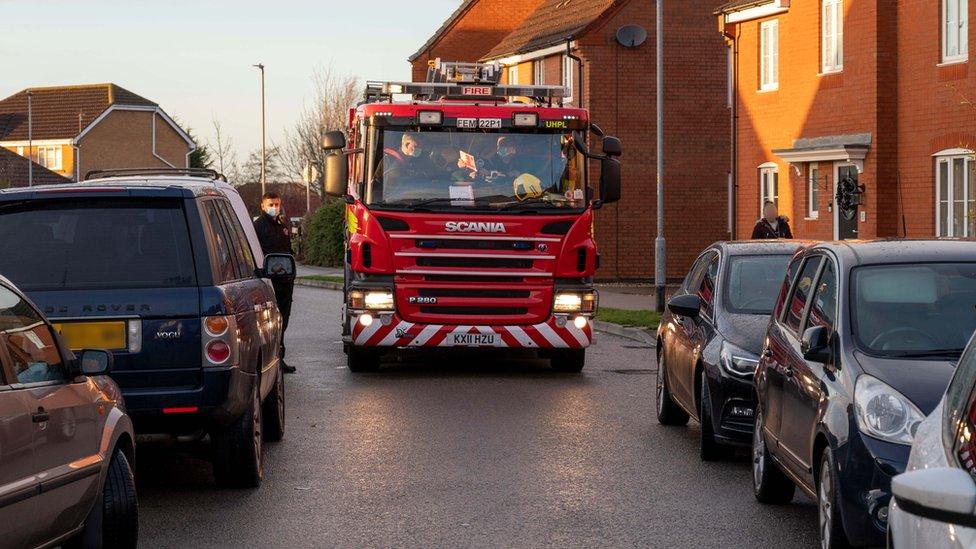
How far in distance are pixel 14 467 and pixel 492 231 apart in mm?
11310

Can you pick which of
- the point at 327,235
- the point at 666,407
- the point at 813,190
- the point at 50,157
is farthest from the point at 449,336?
the point at 50,157

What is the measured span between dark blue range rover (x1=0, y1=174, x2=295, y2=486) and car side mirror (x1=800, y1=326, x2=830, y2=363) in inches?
129

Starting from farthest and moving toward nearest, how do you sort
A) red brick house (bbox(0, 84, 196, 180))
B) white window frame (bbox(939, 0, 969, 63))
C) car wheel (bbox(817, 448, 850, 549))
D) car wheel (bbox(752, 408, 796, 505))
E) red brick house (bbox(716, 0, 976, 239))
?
red brick house (bbox(0, 84, 196, 180)) → red brick house (bbox(716, 0, 976, 239)) → white window frame (bbox(939, 0, 969, 63)) → car wheel (bbox(752, 408, 796, 505)) → car wheel (bbox(817, 448, 850, 549))

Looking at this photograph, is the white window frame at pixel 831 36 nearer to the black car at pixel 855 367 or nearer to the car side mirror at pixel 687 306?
the car side mirror at pixel 687 306

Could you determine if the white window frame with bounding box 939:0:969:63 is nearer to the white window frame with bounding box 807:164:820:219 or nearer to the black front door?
the black front door

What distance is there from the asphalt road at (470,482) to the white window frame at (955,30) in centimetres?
1336

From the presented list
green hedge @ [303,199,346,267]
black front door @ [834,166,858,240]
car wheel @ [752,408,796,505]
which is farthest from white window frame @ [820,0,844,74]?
green hedge @ [303,199,346,267]

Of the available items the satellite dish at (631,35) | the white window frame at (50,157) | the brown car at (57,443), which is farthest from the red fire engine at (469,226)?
the white window frame at (50,157)

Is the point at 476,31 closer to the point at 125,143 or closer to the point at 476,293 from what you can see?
the point at 476,293

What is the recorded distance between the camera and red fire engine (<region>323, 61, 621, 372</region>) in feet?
56.0

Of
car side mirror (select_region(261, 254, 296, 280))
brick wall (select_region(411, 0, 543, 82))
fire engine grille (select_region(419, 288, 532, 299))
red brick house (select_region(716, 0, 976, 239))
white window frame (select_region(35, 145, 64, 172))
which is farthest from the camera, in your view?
white window frame (select_region(35, 145, 64, 172))

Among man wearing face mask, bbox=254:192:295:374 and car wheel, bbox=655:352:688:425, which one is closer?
car wheel, bbox=655:352:688:425

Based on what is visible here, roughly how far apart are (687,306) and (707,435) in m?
1.10

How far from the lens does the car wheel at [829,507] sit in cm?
719
